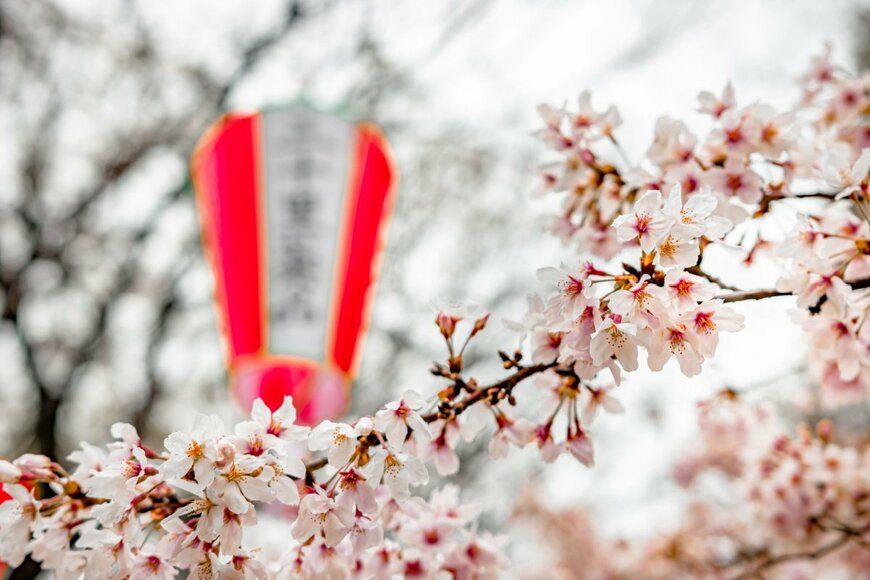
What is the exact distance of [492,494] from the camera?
27.6 ft

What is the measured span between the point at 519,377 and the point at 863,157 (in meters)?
0.55

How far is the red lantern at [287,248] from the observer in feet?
8.80

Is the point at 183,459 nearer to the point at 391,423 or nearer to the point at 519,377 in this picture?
the point at 391,423

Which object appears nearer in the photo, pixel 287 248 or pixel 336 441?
pixel 336 441

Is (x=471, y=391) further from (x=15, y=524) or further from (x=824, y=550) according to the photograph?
(x=824, y=550)

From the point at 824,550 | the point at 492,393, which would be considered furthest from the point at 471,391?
A: the point at 824,550

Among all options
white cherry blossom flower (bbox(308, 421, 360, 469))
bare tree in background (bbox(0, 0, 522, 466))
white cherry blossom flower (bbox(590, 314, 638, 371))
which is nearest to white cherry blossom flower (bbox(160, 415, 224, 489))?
white cherry blossom flower (bbox(308, 421, 360, 469))

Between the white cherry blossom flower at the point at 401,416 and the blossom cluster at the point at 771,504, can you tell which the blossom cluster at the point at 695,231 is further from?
the blossom cluster at the point at 771,504

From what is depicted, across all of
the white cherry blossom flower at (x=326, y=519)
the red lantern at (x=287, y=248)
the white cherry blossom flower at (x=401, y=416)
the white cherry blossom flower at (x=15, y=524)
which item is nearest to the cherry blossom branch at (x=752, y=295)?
the white cherry blossom flower at (x=401, y=416)

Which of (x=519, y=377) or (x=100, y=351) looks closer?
(x=519, y=377)

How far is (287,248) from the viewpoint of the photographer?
2725 millimetres

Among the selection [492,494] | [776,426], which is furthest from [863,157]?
[492,494]

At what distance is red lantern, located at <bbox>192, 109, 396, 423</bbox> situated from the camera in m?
2.68

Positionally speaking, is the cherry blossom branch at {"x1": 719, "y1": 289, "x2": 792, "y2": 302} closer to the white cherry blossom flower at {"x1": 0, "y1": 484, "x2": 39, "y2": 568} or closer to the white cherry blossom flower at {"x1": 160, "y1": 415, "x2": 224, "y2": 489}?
the white cherry blossom flower at {"x1": 160, "y1": 415, "x2": 224, "y2": 489}
